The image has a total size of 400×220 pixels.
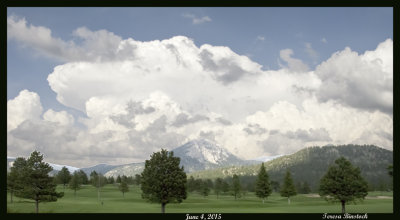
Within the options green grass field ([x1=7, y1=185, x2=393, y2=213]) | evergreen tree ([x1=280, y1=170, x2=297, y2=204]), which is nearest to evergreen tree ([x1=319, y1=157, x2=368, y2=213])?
green grass field ([x1=7, y1=185, x2=393, y2=213])

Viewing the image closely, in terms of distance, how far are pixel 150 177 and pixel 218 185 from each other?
102779mm

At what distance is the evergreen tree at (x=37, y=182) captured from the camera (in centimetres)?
5941

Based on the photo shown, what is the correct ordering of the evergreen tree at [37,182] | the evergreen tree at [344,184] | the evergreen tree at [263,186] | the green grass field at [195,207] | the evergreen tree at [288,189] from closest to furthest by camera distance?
1. the evergreen tree at [344,184]
2. the evergreen tree at [37,182]
3. the green grass field at [195,207]
4. the evergreen tree at [263,186]
5. the evergreen tree at [288,189]

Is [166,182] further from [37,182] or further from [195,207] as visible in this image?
[195,207]

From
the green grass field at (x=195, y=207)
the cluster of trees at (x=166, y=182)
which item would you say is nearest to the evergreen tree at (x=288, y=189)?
the green grass field at (x=195, y=207)

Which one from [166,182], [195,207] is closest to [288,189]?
[195,207]

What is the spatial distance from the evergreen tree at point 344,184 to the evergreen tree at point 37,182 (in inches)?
1942

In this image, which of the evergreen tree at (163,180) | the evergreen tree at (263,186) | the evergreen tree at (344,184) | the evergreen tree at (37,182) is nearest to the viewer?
the evergreen tree at (163,180)

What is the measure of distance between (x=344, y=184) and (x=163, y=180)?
31233 millimetres

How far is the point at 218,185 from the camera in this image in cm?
15300

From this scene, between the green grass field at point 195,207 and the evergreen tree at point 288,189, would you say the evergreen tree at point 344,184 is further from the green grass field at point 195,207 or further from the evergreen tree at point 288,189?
the evergreen tree at point 288,189
